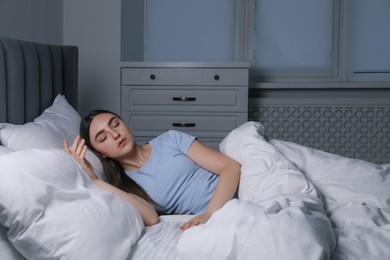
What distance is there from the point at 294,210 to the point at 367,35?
2.63 meters

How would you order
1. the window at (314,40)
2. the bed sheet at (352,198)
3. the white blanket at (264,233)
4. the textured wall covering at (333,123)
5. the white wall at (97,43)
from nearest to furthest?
1. the white blanket at (264,233)
2. the bed sheet at (352,198)
3. the white wall at (97,43)
4. the textured wall covering at (333,123)
5. the window at (314,40)

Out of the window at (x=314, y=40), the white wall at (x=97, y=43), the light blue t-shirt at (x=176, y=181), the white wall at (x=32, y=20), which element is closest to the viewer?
the light blue t-shirt at (x=176, y=181)

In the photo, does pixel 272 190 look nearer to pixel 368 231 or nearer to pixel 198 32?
pixel 368 231

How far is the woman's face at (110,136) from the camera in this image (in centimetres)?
151

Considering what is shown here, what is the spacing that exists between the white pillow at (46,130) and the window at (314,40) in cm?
179

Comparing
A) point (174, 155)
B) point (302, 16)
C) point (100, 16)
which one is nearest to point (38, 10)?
point (100, 16)

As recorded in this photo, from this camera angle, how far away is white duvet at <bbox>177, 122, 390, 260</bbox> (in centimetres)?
91

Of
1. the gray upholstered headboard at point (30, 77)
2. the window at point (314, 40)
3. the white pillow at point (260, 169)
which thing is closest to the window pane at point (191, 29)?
the window at point (314, 40)

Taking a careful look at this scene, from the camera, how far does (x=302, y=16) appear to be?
10.9 feet

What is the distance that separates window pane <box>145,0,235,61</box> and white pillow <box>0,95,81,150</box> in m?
1.59

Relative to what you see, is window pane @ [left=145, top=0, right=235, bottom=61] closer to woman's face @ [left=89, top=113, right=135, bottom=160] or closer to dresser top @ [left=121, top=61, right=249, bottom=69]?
dresser top @ [left=121, top=61, right=249, bottom=69]

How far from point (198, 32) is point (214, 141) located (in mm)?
940

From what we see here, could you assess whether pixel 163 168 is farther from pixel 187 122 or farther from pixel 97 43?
pixel 97 43

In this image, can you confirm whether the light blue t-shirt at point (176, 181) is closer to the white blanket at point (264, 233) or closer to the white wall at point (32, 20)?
the white blanket at point (264, 233)
